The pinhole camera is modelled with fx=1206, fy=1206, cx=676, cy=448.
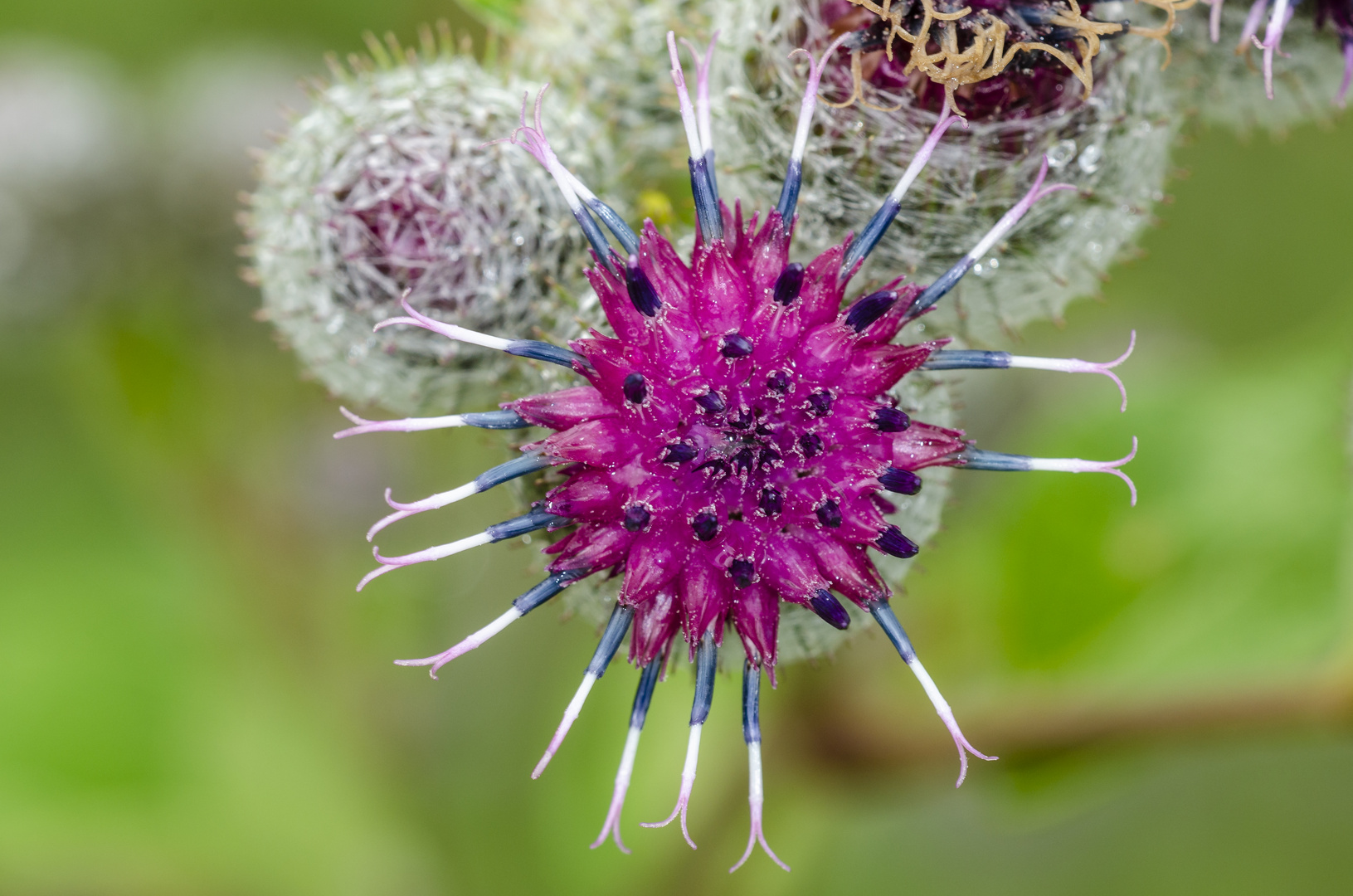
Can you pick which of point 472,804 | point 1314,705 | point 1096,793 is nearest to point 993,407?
point 1096,793

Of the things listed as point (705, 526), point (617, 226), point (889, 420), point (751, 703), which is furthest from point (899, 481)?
point (617, 226)

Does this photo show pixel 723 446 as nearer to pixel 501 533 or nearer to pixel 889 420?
pixel 889 420

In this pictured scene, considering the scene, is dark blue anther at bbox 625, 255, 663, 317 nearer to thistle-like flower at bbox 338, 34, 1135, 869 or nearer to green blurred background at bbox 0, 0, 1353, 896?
thistle-like flower at bbox 338, 34, 1135, 869

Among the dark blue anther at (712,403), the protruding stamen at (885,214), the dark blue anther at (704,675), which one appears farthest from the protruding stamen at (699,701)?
the protruding stamen at (885,214)

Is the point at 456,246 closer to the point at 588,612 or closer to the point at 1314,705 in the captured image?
the point at 588,612

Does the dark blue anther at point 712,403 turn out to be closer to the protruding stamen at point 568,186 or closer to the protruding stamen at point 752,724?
the protruding stamen at point 568,186

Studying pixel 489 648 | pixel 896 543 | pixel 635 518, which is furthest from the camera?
pixel 489 648

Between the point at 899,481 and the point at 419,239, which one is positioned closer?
the point at 899,481
